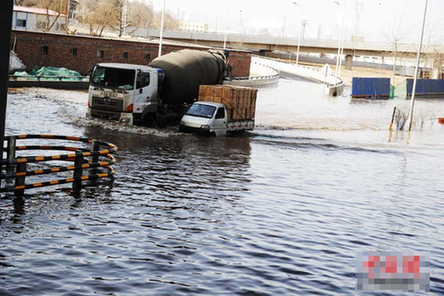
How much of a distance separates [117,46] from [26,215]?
161 ft

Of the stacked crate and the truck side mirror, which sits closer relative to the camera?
the truck side mirror

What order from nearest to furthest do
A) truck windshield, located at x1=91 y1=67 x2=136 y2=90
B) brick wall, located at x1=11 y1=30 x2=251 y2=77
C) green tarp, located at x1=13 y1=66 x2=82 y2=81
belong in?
truck windshield, located at x1=91 y1=67 x2=136 y2=90 → green tarp, located at x1=13 y1=66 x2=82 y2=81 → brick wall, located at x1=11 y1=30 x2=251 y2=77

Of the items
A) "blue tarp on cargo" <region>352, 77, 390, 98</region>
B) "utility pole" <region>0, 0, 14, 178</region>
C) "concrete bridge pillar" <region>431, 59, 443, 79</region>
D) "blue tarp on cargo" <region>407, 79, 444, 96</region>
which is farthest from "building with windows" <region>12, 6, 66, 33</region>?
"utility pole" <region>0, 0, 14, 178</region>

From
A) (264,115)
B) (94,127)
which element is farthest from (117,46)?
(94,127)

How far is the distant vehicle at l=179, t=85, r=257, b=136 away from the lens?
3111cm

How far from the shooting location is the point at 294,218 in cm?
1659

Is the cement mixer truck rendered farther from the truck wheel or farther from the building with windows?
the building with windows

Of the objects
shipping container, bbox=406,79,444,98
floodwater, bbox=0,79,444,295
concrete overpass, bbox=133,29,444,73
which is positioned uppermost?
concrete overpass, bbox=133,29,444,73

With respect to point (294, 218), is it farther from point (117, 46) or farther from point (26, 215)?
point (117, 46)

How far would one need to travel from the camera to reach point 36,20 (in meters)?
84.7

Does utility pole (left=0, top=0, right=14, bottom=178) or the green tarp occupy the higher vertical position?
utility pole (left=0, top=0, right=14, bottom=178)

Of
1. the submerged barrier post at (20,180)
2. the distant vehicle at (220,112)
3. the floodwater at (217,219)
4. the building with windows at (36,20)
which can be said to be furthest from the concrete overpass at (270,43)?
the submerged barrier post at (20,180)

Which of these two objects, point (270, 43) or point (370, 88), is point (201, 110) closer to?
point (370, 88)

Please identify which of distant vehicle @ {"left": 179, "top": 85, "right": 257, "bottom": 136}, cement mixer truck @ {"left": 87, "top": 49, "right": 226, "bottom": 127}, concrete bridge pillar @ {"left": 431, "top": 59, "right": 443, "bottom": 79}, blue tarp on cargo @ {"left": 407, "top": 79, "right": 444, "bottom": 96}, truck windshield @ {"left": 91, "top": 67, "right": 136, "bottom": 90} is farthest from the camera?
concrete bridge pillar @ {"left": 431, "top": 59, "right": 443, "bottom": 79}
